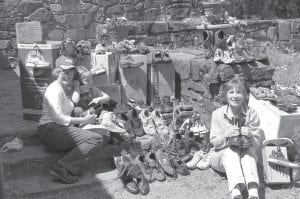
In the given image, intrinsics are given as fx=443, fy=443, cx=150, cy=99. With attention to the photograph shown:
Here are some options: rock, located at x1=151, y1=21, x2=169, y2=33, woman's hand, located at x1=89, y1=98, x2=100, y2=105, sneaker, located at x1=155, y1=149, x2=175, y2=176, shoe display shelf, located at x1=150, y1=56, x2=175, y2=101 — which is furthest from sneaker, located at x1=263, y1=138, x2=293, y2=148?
rock, located at x1=151, y1=21, x2=169, y2=33

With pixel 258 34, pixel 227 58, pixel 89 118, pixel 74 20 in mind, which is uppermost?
pixel 74 20

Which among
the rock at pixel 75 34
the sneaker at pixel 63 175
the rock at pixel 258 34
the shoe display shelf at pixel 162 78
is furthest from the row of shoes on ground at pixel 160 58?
the rock at pixel 75 34

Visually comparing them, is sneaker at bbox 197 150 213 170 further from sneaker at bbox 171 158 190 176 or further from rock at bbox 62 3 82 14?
rock at bbox 62 3 82 14

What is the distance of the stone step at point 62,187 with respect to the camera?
169 inches

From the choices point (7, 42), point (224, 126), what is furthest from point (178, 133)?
point (7, 42)

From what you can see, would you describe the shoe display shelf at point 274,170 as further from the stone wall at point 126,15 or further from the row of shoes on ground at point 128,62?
the stone wall at point 126,15

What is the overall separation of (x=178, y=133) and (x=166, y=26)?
426cm

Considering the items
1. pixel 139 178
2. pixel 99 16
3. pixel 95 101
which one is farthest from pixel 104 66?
pixel 99 16

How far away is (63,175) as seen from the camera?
Answer: 4457mm

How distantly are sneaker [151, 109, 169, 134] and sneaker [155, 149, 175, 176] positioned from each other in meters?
0.57

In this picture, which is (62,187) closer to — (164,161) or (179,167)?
(164,161)

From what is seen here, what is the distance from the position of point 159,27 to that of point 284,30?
2777mm

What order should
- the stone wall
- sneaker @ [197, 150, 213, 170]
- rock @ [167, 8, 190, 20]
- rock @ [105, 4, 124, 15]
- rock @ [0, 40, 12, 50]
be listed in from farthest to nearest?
rock @ [167, 8, 190, 20], rock @ [105, 4, 124, 15], rock @ [0, 40, 12, 50], the stone wall, sneaker @ [197, 150, 213, 170]

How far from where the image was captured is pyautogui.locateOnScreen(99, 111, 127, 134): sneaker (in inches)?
195
